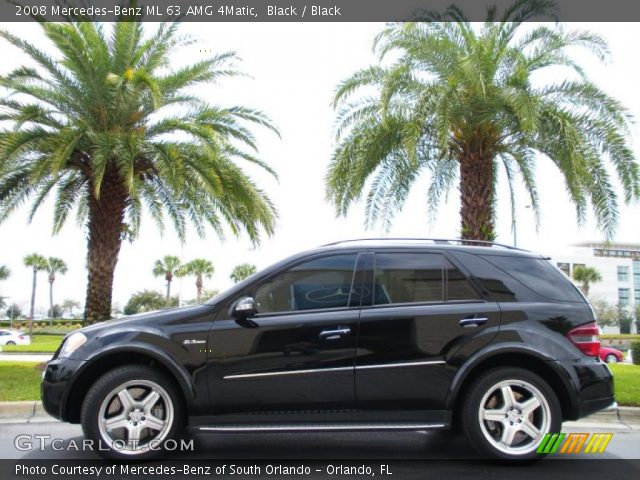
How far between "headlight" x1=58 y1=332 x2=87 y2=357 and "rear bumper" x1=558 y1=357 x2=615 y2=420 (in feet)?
12.9

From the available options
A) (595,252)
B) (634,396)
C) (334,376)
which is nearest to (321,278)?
(334,376)

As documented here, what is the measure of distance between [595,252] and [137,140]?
12079 cm

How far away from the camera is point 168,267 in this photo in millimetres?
71188

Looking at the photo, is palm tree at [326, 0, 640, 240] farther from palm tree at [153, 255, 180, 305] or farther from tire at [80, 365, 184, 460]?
palm tree at [153, 255, 180, 305]

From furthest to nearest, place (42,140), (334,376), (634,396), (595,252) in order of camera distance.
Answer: (595,252)
(42,140)
(634,396)
(334,376)

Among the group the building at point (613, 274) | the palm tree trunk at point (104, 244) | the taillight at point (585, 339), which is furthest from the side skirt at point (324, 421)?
the building at point (613, 274)

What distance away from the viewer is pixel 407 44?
12086mm

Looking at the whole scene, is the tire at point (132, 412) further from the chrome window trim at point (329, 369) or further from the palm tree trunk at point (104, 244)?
the palm tree trunk at point (104, 244)

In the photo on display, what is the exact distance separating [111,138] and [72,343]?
748cm

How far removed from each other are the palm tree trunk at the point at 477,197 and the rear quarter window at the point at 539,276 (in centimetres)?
700

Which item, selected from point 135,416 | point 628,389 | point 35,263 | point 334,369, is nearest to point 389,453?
point 334,369

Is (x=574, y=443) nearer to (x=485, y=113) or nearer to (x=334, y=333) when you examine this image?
(x=334, y=333)

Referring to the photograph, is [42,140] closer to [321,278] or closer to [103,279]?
[103,279]

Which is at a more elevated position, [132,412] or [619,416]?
[132,412]
